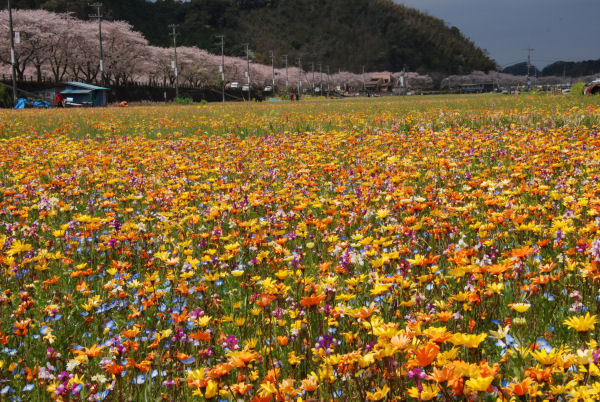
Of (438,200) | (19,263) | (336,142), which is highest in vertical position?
(336,142)

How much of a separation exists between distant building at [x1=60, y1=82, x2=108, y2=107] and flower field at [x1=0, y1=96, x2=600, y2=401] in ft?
144

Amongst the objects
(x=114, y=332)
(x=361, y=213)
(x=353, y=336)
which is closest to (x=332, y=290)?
(x=353, y=336)

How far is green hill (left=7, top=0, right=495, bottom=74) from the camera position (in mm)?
150750

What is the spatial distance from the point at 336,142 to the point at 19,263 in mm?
5276

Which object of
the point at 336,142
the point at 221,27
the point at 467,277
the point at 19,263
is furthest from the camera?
the point at 221,27

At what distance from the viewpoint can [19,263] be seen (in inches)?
124

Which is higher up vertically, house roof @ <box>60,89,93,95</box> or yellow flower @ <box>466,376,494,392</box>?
house roof @ <box>60,89,93,95</box>

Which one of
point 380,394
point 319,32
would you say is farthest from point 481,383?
point 319,32

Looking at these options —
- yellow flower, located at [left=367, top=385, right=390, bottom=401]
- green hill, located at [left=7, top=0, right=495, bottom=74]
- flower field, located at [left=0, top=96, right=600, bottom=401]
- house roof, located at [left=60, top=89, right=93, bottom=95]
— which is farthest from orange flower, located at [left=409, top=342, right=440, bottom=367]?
green hill, located at [left=7, top=0, right=495, bottom=74]

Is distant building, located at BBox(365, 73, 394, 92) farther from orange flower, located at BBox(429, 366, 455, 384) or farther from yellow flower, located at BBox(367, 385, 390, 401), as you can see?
orange flower, located at BBox(429, 366, 455, 384)

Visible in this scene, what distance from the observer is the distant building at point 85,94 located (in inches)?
1817

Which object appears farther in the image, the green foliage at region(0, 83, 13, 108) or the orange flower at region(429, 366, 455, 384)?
the green foliage at region(0, 83, 13, 108)

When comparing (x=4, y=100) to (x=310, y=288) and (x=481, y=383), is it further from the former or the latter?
(x=481, y=383)

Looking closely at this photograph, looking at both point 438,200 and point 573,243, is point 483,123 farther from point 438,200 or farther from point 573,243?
point 573,243
